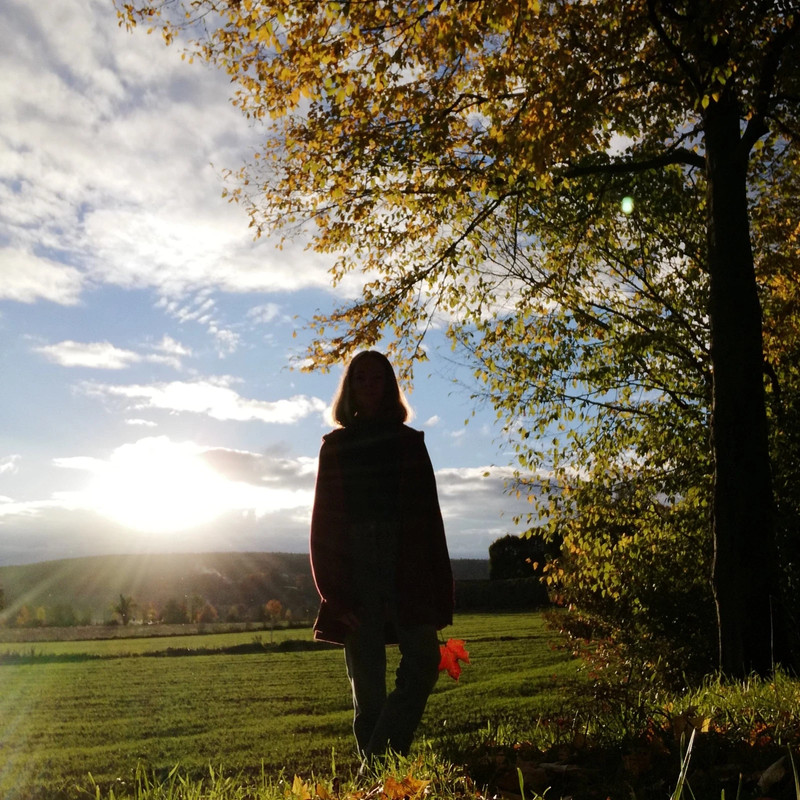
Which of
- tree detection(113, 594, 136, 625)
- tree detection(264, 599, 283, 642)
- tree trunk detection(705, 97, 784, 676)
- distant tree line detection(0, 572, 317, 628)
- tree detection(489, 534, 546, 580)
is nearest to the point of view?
tree trunk detection(705, 97, 784, 676)

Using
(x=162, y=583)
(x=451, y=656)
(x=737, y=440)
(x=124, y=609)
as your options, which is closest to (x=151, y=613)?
(x=124, y=609)

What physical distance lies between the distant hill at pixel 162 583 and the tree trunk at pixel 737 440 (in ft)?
113

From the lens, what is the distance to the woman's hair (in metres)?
4.19

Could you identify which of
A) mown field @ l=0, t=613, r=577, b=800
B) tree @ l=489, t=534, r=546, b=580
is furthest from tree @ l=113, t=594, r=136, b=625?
tree @ l=489, t=534, r=546, b=580

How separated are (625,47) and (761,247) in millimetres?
5118

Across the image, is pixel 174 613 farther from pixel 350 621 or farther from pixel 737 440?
pixel 350 621

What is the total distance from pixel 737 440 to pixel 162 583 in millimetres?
51879

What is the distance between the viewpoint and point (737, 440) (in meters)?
7.30

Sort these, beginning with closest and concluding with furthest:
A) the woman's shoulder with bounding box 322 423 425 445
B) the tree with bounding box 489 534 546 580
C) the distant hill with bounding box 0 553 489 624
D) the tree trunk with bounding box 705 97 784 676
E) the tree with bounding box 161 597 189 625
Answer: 1. the woman's shoulder with bounding box 322 423 425 445
2. the tree trunk with bounding box 705 97 784 676
3. the tree with bounding box 161 597 189 625
4. the distant hill with bounding box 0 553 489 624
5. the tree with bounding box 489 534 546 580

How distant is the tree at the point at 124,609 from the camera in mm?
38688

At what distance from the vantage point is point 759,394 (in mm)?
7426

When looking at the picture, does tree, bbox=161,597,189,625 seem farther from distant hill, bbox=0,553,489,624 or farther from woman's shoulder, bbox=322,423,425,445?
woman's shoulder, bbox=322,423,425,445

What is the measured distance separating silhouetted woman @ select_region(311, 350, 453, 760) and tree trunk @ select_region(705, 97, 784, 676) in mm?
4146

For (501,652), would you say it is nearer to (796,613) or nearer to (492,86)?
(796,613)
